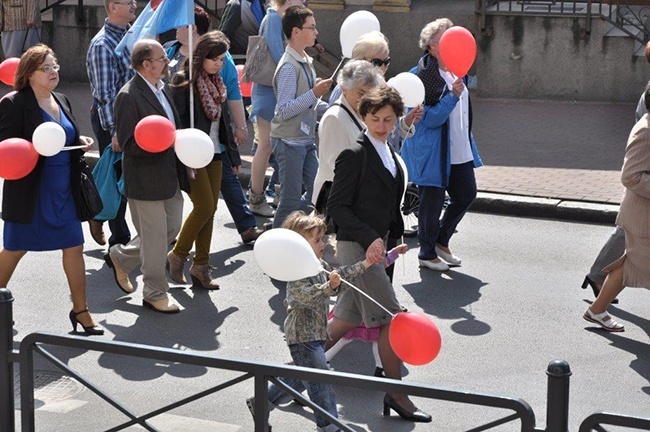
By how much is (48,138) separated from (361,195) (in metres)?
2.02

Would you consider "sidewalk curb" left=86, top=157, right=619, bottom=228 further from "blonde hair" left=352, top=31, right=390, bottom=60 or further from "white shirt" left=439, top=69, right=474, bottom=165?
"blonde hair" left=352, top=31, right=390, bottom=60

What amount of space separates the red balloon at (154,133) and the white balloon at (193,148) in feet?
0.26

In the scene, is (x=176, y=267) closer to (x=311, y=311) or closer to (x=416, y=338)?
(x=311, y=311)

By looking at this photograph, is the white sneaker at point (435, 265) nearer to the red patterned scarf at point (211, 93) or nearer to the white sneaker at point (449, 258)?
the white sneaker at point (449, 258)

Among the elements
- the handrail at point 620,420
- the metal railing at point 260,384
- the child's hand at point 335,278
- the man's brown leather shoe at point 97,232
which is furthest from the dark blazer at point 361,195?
the man's brown leather shoe at point 97,232

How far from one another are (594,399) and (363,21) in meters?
3.67

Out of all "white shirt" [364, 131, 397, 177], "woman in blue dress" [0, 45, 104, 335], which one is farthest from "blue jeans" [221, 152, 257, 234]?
"white shirt" [364, 131, 397, 177]

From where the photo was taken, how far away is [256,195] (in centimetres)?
1132

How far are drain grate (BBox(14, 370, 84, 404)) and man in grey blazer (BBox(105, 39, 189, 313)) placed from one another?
1.34m

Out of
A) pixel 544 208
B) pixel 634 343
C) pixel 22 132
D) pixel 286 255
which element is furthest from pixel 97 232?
pixel 286 255

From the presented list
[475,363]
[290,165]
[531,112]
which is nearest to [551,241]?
[290,165]

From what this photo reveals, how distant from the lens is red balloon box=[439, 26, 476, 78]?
859 cm

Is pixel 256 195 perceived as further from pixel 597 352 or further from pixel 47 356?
pixel 47 356

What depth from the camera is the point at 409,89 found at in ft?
26.7
